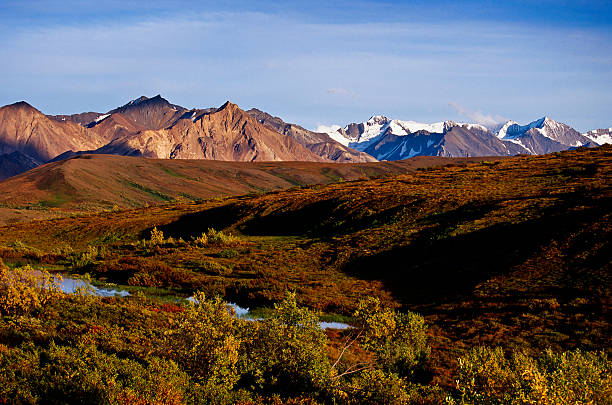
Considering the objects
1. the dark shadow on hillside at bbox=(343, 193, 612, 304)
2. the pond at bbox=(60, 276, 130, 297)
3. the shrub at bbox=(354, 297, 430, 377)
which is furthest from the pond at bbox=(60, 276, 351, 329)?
the dark shadow on hillside at bbox=(343, 193, 612, 304)

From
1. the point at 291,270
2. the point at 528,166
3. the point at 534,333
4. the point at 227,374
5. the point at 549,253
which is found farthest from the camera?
the point at 528,166

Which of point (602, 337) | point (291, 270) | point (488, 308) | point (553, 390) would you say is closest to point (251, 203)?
point (291, 270)

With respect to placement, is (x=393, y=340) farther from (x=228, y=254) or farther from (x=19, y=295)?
(x=228, y=254)

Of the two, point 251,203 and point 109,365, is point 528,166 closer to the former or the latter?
point 251,203

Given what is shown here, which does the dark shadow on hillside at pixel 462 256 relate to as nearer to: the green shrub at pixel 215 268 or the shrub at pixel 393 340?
the shrub at pixel 393 340

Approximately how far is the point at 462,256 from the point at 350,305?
38.8 ft

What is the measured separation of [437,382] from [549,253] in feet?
64.1

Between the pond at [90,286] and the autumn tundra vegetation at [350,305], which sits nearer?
the autumn tundra vegetation at [350,305]

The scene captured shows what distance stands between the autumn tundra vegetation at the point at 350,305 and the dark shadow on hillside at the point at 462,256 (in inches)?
6.9

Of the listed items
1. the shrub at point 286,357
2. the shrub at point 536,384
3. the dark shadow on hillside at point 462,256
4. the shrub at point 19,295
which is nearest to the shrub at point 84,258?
the shrub at point 19,295

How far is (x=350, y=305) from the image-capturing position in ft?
105

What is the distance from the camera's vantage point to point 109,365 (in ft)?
52.2

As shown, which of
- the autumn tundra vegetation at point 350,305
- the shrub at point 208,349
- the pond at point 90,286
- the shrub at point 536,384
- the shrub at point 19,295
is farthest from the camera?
the pond at point 90,286

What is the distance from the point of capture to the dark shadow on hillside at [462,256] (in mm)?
33875
